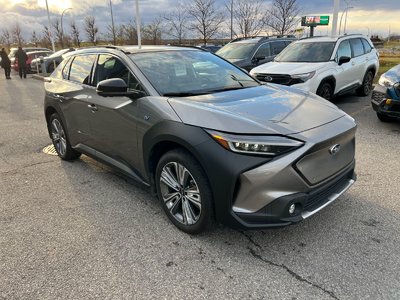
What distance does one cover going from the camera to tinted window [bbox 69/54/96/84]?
4555 millimetres

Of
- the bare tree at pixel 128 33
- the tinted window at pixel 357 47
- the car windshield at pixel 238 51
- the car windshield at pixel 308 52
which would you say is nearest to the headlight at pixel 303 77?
the car windshield at pixel 308 52

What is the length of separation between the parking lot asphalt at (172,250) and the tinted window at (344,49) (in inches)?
188

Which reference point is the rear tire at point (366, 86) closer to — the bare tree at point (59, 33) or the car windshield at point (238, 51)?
the car windshield at point (238, 51)

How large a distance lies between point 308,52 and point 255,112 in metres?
6.56

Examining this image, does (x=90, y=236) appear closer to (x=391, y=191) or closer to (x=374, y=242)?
(x=374, y=242)

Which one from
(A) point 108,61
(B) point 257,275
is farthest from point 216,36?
(B) point 257,275

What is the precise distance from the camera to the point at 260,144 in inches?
105

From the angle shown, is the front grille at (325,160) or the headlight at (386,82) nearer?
the front grille at (325,160)

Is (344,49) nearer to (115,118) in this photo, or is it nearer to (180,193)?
(115,118)

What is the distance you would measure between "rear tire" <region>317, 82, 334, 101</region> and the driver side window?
72 centimetres

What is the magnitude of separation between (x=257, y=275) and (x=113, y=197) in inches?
82.1

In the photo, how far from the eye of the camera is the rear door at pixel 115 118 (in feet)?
11.9

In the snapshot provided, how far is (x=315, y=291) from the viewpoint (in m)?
2.52

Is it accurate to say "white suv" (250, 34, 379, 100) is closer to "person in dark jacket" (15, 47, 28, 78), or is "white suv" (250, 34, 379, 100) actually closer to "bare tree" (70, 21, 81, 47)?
"person in dark jacket" (15, 47, 28, 78)
